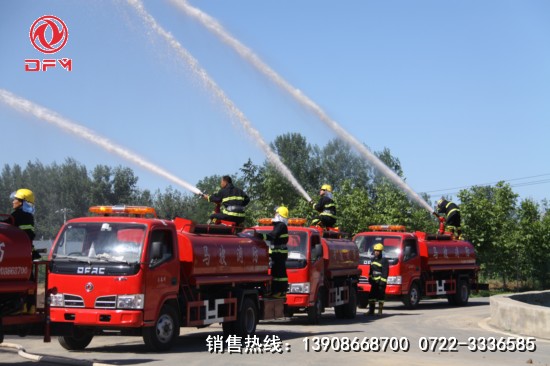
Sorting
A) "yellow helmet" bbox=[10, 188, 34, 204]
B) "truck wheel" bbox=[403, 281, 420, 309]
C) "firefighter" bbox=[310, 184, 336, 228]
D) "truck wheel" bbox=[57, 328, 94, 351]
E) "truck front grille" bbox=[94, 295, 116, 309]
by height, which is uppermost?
"firefighter" bbox=[310, 184, 336, 228]

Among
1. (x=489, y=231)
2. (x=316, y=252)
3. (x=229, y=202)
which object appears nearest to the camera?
(x=229, y=202)

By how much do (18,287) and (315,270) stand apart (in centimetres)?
976

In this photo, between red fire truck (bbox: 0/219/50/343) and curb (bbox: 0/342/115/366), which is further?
curb (bbox: 0/342/115/366)

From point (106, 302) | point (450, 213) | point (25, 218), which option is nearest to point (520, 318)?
point (106, 302)

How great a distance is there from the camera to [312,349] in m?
14.8

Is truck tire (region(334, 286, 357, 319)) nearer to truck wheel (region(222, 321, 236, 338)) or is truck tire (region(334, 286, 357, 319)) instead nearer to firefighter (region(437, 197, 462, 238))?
truck wheel (region(222, 321, 236, 338))

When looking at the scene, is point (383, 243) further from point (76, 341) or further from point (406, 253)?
point (76, 341)

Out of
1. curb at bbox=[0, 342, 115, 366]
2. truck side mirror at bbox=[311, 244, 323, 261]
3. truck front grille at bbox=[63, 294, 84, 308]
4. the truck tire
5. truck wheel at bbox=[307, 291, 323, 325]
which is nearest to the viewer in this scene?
curb at bbox=[0, 342, 115, 366]

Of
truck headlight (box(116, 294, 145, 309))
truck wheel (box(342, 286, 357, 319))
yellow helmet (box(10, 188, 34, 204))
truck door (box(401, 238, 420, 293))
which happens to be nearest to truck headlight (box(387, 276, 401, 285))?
truck door (box(401, 238, 420, 293))

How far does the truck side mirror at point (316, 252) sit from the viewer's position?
19.8 metres

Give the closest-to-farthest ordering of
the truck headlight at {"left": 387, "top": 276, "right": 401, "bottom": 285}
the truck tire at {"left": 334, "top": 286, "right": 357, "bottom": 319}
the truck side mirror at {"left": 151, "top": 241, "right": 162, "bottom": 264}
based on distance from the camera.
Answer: the truck side mirror at {"left": 151, "top": 241, "right": 162, "bottom": 264}, the truck tire at {"left": 334, "top": 286, "right": 357, "bottom": 319}, the truck headlight at {"left": 387, "top": 276, "right": 401, "bottom": 285}

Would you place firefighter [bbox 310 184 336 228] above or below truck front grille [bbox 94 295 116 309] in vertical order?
above

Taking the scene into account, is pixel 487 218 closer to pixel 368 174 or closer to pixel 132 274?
pixel 132 274

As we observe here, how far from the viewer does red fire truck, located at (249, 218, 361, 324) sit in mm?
19453
